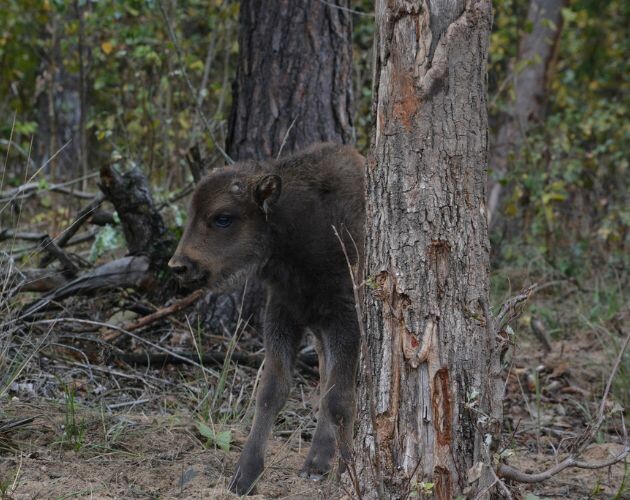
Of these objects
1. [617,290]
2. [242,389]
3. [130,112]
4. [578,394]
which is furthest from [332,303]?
[130,112]

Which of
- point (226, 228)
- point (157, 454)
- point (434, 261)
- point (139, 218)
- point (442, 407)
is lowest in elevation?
point (157, 454)

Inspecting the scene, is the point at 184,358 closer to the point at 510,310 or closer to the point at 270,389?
the point at 270,389

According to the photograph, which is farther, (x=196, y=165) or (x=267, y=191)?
(x=196, y=165)

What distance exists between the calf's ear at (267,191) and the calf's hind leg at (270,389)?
67 centimetres

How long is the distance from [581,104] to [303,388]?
1190 cm

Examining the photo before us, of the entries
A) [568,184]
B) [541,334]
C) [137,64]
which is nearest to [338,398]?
[541,334]

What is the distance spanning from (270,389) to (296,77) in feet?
9.77

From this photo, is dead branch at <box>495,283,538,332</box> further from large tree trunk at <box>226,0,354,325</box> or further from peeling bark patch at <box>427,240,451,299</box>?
large tree trunk at <box>226,0,354,325</box>

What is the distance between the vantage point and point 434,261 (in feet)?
12.3

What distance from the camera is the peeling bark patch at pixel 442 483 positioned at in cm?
367

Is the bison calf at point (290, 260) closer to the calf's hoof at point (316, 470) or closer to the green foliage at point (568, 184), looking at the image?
the calf's hoof at point (316, 470)

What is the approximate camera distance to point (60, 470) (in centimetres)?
468

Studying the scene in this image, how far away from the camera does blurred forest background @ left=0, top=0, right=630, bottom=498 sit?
27.1ft

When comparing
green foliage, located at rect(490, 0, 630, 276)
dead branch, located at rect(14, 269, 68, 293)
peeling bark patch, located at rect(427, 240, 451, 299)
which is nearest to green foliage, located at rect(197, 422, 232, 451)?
peeling bark patch, located at rect(427, 240, 451, 299)
